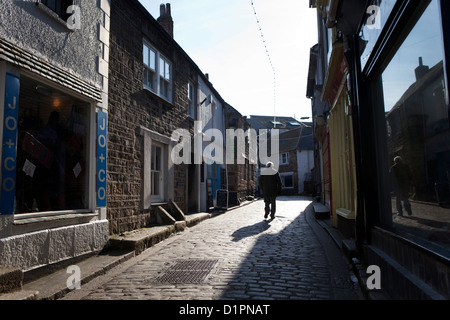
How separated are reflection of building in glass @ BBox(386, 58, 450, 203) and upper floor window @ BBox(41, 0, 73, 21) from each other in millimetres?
5199

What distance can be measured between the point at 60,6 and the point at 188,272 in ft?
15.4

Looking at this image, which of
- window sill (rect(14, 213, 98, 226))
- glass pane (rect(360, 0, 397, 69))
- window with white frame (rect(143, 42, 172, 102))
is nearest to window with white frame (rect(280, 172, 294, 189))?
window with white frame (rect(143, 42, 172, 102))

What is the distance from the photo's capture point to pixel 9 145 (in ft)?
14.2

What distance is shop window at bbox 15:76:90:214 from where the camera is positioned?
4.82 m

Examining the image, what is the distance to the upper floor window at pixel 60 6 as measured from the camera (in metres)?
5.34

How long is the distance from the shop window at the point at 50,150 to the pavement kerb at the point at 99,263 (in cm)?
95

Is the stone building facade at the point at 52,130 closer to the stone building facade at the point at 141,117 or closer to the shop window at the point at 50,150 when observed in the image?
the shop window at the point at 50,150

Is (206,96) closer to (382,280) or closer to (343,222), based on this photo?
(343,222)

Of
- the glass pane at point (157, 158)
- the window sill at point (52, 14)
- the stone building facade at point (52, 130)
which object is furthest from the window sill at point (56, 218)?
the glass pane at point (157, 158)

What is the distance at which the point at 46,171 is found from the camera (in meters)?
5.30

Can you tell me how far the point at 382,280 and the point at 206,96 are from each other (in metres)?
12.0

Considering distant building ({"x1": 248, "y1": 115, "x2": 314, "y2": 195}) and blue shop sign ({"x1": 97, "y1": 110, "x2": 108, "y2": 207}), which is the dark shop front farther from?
distant building ({"x1": 248, "y1": 115, "x2": 314, "y2": 195})
